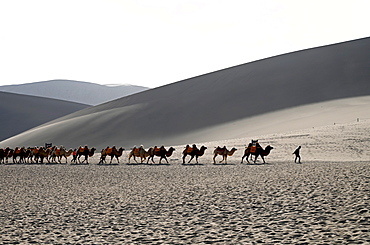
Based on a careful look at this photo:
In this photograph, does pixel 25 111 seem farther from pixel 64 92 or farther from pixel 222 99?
pixel 64 92

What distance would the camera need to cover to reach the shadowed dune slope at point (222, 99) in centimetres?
4722

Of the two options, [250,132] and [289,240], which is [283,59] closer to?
[250,132]

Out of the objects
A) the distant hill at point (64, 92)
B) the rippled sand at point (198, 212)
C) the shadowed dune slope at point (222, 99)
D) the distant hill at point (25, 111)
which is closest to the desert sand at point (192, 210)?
the rippled sand at point (198, 212)

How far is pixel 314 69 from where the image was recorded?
56719 mm

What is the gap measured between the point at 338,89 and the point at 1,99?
7679 cm

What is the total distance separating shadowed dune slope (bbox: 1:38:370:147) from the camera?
155 ft

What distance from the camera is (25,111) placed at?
95375 mm

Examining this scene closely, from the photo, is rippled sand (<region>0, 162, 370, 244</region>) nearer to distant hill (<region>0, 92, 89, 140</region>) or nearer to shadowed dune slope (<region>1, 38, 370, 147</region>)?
shadowed dune slope (<region>1, 38, 370, 147</region>)

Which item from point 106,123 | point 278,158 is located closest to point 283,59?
point 106,123

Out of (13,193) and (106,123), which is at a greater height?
(106,123)

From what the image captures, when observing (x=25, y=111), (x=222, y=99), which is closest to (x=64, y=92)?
(x=25, y=111)

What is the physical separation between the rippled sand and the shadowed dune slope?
29686mm

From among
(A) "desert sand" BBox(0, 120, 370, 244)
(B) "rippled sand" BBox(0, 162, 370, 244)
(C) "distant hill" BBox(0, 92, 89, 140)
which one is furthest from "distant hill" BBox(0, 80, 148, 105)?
(B) "rippled sand" BBox(0, 162, 370, 244)

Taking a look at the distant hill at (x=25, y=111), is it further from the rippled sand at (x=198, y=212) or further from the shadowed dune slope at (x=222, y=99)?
the rippled sand at (x=198, y=212)
